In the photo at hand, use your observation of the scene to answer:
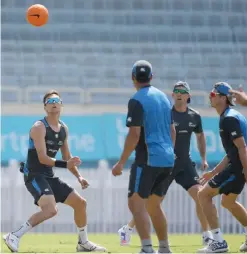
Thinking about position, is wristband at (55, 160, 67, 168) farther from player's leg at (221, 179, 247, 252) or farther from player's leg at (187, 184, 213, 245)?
player's leg at (187, 184, 213, 245)

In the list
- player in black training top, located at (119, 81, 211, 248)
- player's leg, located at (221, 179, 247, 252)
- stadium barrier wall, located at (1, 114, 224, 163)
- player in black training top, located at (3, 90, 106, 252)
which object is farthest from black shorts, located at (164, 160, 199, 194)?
stadium barrier wall, located at (1, 114, 224, 163)

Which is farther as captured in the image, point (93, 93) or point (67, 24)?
point (67, 24)

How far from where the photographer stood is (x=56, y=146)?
10.9 meters

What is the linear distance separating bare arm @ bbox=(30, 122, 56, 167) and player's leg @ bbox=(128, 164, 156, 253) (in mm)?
1587

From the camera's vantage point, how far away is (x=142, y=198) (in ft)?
30.0

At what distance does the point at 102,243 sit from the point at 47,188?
2.87 meters

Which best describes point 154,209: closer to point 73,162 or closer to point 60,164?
point 73,162

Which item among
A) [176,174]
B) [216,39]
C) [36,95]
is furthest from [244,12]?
[176,174]

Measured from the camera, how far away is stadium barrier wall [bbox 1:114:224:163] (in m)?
19.4

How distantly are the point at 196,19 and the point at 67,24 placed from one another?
326 cm

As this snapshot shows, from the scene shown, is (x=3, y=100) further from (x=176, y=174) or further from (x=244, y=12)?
(x=176, y=174)

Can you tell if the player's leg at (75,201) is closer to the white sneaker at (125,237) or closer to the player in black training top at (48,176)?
the player in black training top at (48,176)

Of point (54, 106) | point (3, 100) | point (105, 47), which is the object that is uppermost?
point (105, 47)

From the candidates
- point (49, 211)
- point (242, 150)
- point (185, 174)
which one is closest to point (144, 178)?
point (242, 150)
